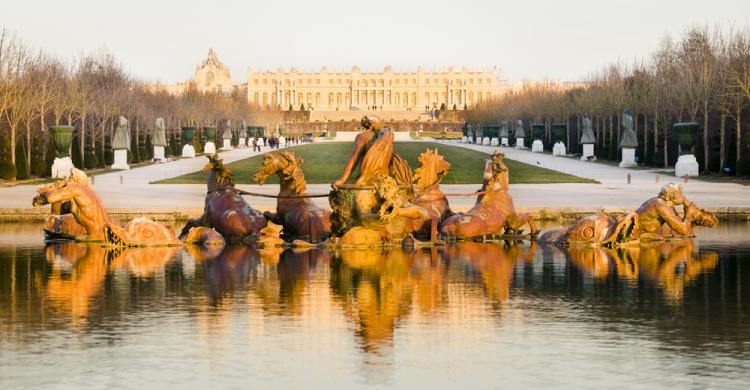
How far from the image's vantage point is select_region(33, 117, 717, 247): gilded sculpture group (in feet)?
65.5

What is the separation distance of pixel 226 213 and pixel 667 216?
691 cm

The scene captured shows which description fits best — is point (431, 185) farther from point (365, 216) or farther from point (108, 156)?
point (108, 156)

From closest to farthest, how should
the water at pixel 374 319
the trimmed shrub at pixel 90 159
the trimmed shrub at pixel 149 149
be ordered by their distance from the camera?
the water at pixel 374 319 < the trimmed shrub at pixel 90 159 < the trimmed shrub at pixel 149 149

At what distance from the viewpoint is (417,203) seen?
69.4 ft

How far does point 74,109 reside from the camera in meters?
59.3

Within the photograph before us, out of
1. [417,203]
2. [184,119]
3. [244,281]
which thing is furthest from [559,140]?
[244,281]

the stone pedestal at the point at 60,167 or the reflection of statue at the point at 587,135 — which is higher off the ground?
the reflection of statue at the point at 587,135

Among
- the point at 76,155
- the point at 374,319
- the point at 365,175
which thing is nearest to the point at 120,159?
the point at 76,155

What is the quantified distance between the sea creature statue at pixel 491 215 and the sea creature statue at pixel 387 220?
763mm

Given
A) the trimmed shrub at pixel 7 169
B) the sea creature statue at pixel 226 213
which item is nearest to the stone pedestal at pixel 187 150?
the trimmed shrub at pixel 7 169

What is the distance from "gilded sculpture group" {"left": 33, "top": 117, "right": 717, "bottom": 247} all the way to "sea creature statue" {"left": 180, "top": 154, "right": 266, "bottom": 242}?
0.6 inches

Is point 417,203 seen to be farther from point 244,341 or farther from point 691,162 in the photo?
point 691,162

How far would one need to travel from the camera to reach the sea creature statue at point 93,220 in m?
20.1

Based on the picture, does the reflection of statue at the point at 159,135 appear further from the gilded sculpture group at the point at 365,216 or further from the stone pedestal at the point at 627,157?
the gilded sculpture group at the point at 365,216
